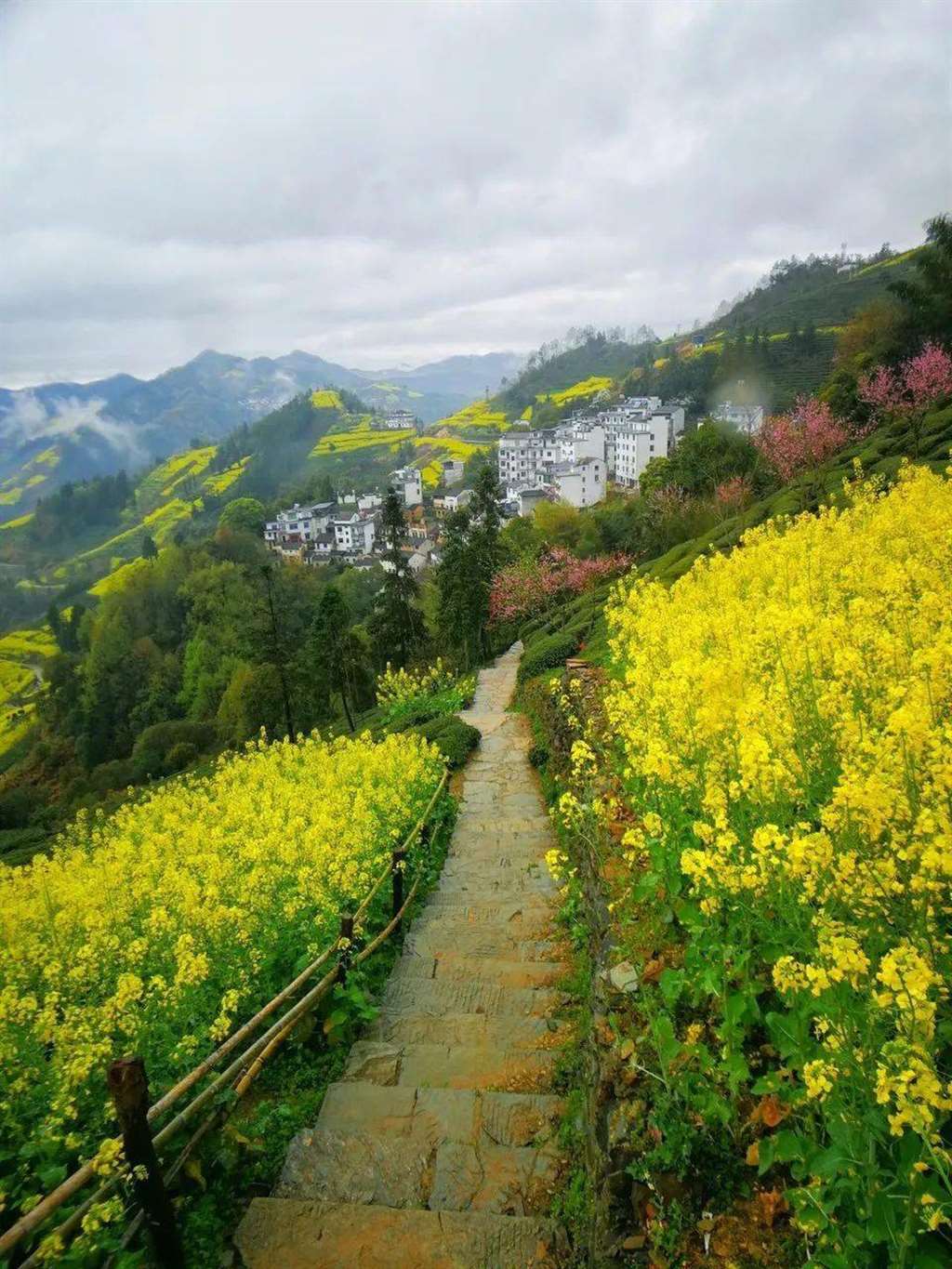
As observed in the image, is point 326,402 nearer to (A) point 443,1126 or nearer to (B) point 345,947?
(B) point 345,947

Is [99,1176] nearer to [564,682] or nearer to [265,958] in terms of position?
[265,958]

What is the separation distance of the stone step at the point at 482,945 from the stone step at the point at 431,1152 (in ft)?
7.16

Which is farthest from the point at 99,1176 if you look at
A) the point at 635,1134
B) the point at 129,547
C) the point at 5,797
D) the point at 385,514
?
the point at 129,547

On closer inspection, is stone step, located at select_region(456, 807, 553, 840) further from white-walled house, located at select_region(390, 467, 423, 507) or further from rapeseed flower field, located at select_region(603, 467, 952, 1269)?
white-walled house, located at select_region(390, 467, 423, 507)

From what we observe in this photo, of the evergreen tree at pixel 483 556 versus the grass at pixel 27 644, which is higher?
the evergreen tree at pixel 483 556

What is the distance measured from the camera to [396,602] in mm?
32312

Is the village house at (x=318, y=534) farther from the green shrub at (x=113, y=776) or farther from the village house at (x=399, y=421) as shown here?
the village house at (x=399, y=421)

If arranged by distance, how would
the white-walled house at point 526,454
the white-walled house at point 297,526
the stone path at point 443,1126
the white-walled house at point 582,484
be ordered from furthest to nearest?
1. the white-walled house at point 526,454
2. the white-walled house at point 297,526
3. the white-walled house at point 582,484
4. the stone path at point 443,1126

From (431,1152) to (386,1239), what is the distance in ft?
2.15

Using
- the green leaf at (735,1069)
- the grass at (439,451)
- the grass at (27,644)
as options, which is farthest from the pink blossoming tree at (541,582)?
the grass at (439,451)

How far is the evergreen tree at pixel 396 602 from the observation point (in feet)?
103

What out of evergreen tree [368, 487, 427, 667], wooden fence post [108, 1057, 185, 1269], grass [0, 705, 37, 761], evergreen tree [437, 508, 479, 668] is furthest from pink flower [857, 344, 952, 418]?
grass [0, 705, 37, 761]

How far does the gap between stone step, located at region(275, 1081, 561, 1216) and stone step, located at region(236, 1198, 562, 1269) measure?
223mm

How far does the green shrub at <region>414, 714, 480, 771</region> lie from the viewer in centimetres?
1428
